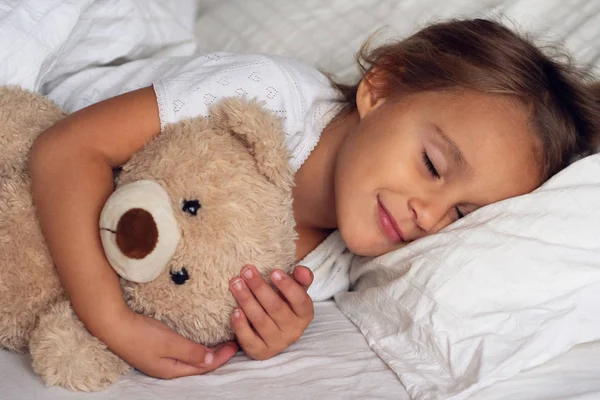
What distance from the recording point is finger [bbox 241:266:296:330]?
835mm

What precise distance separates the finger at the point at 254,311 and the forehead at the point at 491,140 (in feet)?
1.16

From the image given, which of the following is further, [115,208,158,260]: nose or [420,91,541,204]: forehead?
[420,91,541,204]: forehead

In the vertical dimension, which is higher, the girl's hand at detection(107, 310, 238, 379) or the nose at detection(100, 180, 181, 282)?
the nose at detection(100, 180, 181, 282)

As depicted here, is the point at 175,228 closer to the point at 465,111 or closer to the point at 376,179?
the point at 376,179

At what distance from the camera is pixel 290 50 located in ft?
4.75

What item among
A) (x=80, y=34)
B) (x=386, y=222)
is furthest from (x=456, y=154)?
(x=80, y=34)

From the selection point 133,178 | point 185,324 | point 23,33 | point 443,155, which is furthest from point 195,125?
point 23,33

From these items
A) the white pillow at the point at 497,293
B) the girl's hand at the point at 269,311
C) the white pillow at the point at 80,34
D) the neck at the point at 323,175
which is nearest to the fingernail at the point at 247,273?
the girl's hand at the point at 269,311

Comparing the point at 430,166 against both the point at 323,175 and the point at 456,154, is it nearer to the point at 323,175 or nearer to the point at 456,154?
the point at 456,154

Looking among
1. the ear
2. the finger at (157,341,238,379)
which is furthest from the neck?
the finger at (157,341,238,379)

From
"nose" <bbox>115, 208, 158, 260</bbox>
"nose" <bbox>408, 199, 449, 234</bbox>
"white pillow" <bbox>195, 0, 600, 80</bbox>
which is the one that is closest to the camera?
"nose" <bbox>115, 208, 158, 260</bbox>

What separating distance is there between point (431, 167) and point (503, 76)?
0.21 m

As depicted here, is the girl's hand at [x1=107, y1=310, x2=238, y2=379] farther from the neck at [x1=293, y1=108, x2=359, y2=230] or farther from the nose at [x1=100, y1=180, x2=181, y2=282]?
the neck at [x1=293, y1=108, x2=359, y2=230]

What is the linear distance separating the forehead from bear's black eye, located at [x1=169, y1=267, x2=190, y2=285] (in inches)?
16.9
